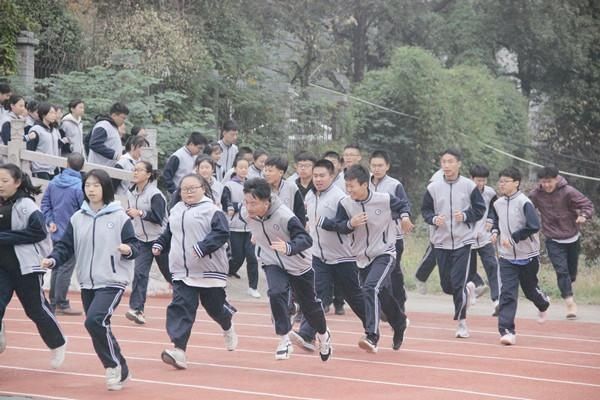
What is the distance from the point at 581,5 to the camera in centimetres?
3728

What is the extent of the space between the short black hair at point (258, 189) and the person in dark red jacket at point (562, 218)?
16.0 feet

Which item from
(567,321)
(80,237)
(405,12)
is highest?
(405,12)

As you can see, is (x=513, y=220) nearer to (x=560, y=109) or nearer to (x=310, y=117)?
Result: (x=310, y=117)

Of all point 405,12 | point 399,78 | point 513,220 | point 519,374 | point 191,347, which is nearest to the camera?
point 519,374

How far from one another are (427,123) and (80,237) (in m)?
20.7

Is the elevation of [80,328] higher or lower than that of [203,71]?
lower

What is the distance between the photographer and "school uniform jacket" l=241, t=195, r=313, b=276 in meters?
9.88

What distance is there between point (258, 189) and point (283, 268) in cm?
84

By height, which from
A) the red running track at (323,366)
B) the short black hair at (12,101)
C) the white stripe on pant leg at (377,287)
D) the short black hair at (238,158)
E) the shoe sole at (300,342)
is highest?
the short black hair at (12,101)

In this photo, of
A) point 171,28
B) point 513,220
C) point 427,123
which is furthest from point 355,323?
point 427,123

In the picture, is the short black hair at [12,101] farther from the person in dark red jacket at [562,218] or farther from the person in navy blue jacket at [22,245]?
the person in dark red jacket at [562,218]

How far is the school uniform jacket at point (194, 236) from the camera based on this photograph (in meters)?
9.79

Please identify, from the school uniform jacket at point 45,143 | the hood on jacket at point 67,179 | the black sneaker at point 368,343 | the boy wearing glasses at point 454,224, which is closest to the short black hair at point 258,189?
the black sneaker at point 368,343

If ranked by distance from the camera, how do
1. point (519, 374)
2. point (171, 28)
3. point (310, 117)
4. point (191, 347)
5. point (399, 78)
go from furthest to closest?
point (399, 78) → point (310, 117) → point (171, 28) → point (191, 347) → point (519, 374)
